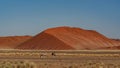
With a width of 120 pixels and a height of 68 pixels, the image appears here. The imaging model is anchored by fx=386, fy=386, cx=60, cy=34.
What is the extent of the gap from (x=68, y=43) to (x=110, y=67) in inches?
4966

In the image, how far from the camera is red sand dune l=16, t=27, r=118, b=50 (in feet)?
529


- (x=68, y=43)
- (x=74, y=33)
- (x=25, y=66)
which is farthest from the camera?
(x=74, y=33)

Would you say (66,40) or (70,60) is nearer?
(70,60)

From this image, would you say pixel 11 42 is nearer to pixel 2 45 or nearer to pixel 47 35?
pixel 2 45

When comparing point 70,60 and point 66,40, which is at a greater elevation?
point 66,40

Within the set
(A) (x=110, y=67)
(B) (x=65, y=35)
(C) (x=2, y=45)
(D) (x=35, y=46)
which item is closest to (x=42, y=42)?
(D) (x=35, y=46)

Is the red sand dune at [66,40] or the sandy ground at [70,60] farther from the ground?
the red sand dune at [66,40]

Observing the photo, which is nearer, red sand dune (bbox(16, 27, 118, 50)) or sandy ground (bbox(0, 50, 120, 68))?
sandy ground (bbox(0, 50, 120, 68))

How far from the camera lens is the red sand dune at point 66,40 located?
161 m

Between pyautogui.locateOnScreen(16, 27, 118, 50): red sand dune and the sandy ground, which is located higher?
pyautogui.locateOnScreen(16, 27, 118, 50): red sand dune

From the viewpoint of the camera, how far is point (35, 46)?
164 metres

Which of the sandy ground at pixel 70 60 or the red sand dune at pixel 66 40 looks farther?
the red sand dune at pixel 66 40

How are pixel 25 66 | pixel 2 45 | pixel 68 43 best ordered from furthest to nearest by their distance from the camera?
pixel 2 45 → pixel 68 43 → pixel 25 66

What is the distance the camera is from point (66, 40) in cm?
16775
